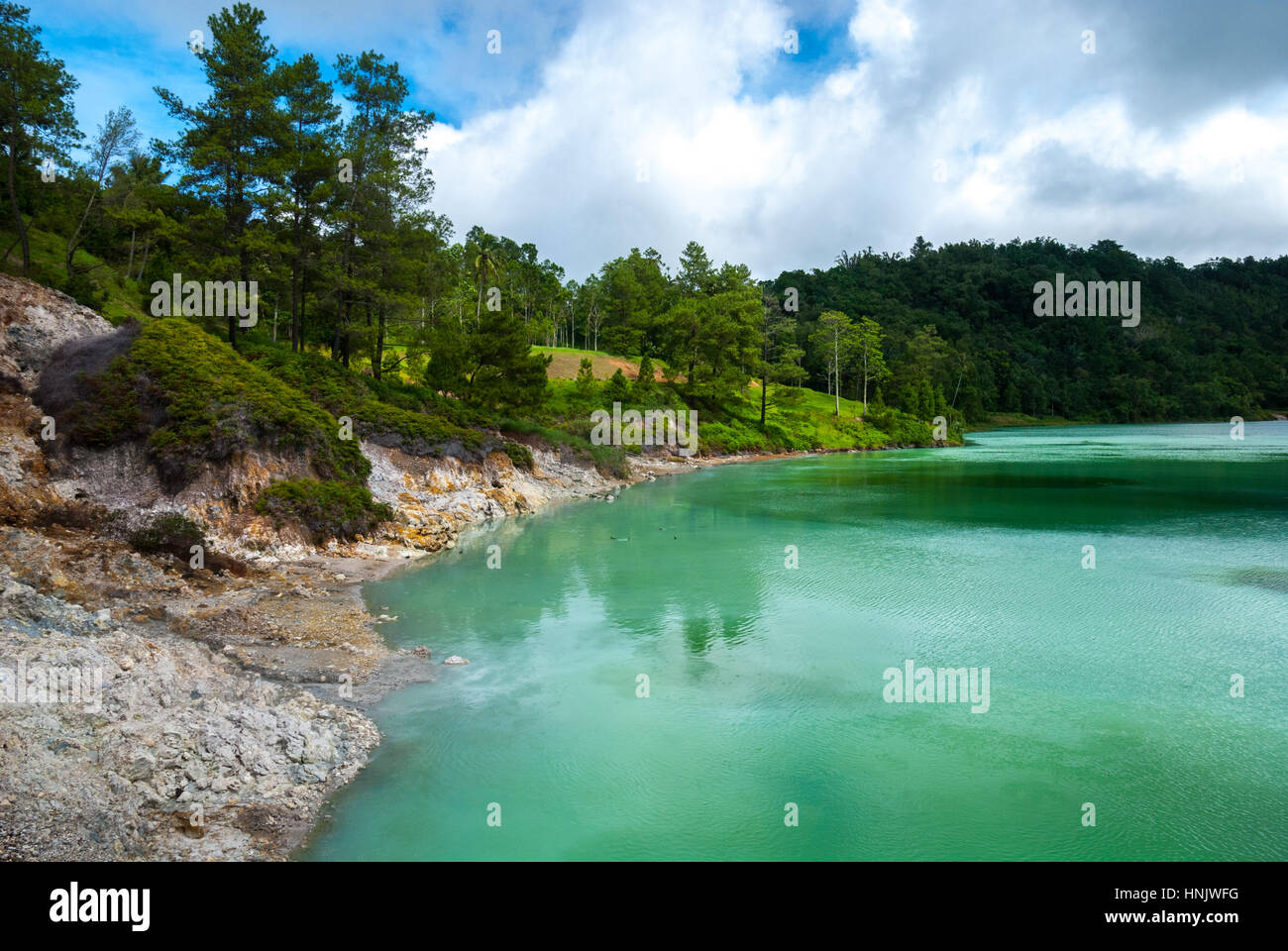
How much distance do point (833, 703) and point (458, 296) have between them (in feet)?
186

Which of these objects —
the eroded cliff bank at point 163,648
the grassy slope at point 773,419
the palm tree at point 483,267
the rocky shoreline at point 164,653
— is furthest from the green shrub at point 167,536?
the grassy slope at point 773,419

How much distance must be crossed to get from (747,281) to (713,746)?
216ft

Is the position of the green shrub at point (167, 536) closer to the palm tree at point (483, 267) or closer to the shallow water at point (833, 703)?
the shallow water at point (833, 703)

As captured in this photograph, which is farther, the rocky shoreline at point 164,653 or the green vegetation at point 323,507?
the green vegetation at point 323,507

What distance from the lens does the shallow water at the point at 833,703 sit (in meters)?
8.12

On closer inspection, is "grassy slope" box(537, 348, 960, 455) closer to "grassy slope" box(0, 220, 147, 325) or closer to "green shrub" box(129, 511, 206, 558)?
"grassy slope" box(0, 220, 147, 325)

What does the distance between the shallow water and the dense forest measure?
14046 mm

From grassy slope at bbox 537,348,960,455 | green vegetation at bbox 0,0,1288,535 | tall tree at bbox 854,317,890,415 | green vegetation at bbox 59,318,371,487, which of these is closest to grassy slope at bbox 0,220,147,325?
green vegetation at bbox 0,0,1288,535

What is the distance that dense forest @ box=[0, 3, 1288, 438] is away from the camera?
26.6 metres

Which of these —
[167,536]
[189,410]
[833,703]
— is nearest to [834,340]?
[189,410]

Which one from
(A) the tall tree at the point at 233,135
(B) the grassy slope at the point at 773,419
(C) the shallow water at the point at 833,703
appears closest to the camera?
(C) the shallow water at the point at 833,703

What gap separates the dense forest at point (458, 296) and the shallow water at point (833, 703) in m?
14.0

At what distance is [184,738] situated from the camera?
8.41 meters

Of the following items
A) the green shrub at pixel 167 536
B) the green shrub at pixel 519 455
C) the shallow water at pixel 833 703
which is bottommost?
the shallow water at pixel 833 703
